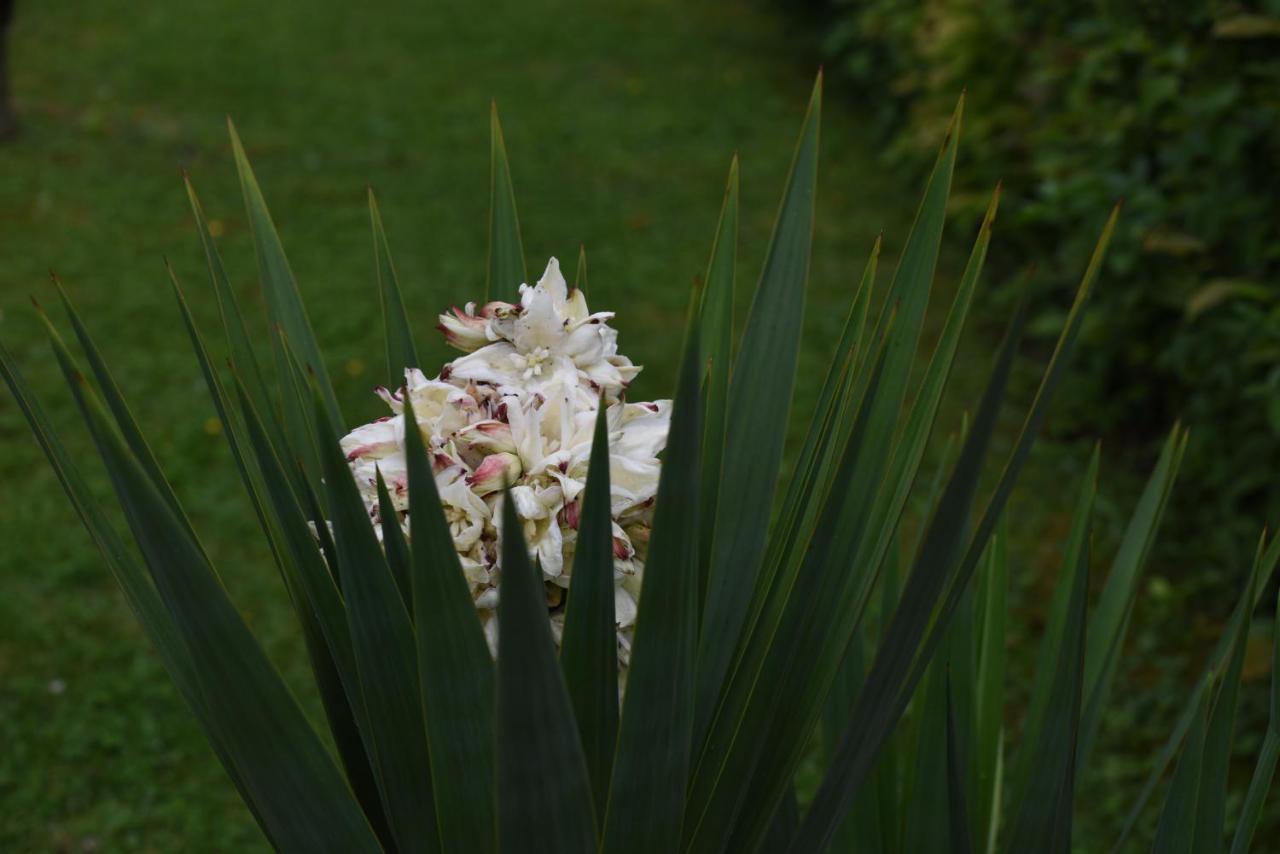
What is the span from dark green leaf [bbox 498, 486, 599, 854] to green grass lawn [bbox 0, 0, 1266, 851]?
2.16m

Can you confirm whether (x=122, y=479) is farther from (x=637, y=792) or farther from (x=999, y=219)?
(x=999, y=219)

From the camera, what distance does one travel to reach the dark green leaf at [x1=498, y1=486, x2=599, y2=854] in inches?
28.6

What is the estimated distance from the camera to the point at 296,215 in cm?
570

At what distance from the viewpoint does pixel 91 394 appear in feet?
2.77

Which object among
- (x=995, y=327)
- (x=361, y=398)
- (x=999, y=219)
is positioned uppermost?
(x=999, y=219)

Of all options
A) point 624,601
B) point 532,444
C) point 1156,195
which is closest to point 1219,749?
point 624,601

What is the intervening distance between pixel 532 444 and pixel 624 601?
153 mm

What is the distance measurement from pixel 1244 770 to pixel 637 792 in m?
2.47

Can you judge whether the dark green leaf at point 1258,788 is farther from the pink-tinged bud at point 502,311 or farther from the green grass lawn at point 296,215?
the green grass lawn at point 296,215

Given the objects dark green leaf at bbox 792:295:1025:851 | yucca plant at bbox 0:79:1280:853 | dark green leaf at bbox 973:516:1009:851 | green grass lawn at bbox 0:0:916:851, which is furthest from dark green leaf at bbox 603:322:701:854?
green grass lawn at bbox 0:0:916:851

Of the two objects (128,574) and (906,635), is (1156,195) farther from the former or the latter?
(128,574)

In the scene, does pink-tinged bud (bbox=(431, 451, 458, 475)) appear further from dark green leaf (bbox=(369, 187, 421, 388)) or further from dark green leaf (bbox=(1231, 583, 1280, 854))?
dark green leaf (bbox=(1231, 583, 1280, 854))

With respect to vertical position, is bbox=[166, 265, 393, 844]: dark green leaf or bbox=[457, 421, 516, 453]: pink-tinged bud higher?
bbox=[457, 421, 516, 453]: pink-tinged bud

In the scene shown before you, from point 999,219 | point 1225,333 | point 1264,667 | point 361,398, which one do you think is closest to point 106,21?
point 361,398
